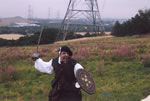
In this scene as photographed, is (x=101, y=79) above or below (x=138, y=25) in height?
below

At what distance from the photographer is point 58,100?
4227 mm

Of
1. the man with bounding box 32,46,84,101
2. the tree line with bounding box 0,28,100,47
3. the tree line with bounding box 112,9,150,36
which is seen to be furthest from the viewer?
the tree line with bounding box 112,9,150,36

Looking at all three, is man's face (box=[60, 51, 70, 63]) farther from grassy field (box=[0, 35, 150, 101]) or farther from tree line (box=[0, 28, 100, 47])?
tree line (box=[0, 28, 100, 47])

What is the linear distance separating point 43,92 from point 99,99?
196cm

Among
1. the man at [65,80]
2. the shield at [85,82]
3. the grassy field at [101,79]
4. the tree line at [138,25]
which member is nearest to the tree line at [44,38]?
the tree line at [138,25]

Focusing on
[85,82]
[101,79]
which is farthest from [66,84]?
[101,79]

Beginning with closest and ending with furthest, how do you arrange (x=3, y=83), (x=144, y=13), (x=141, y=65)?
(x=3, y=83) → (x=141, y=65) → (x=144, y=13)

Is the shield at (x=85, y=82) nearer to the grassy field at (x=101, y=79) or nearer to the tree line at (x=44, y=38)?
the grassy field at (x=101, y=79)

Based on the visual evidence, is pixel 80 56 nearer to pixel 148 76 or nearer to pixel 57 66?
pixel 148 76

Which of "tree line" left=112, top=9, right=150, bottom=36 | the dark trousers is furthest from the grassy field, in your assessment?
"tree line" left=112, top=9, right=150, bottom=36

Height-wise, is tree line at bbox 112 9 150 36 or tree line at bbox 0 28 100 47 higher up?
tree line at bbox 112 9 150 36

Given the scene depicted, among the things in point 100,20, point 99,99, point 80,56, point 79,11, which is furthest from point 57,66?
point 100,20

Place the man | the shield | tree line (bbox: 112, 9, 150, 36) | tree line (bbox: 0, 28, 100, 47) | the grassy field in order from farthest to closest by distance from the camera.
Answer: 1. tree line (bbox: 112, 9, 150, 36)
2. tree line (bbox: 0, 28, 100, 47)
3. the grassy field
4. the man
5. the shield

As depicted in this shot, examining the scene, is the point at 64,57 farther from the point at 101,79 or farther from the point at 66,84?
the point at 101,79
